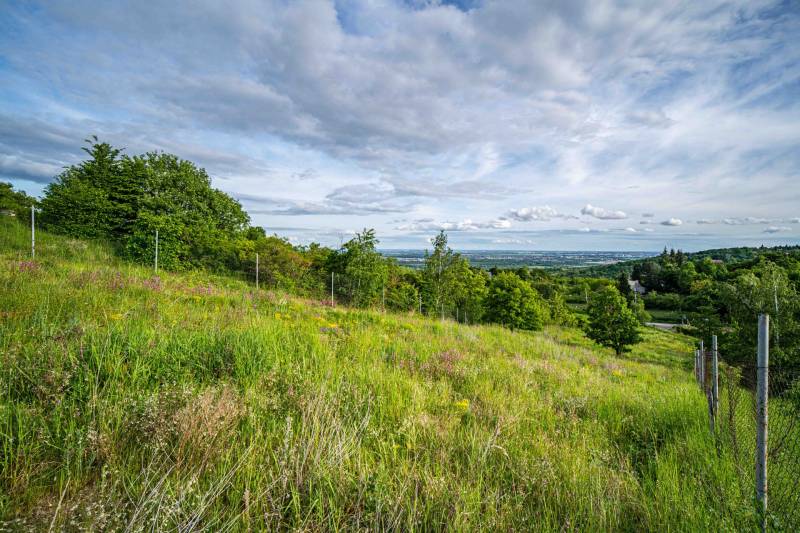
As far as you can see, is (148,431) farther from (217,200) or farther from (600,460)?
(217,200)

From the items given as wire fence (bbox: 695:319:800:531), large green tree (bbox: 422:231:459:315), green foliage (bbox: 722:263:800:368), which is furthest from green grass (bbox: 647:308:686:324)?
wire fence (bbox: 695:319:800:531)

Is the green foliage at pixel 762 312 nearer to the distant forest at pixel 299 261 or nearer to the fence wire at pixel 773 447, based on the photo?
the distant forest at pixel 299 261

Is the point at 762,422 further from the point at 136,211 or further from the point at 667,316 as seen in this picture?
the point at 667,316

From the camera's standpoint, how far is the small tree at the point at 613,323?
2873 centimetres

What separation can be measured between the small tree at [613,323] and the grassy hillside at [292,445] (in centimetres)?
2894

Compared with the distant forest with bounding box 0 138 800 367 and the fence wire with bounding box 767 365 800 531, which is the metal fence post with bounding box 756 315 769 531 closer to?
the fence wire with bounding box 767 365 800 531

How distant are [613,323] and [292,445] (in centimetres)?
3445

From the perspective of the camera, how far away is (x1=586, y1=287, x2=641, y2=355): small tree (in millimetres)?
28734

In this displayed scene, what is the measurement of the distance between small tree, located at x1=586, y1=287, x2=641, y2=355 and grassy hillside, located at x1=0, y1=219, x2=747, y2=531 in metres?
28.9

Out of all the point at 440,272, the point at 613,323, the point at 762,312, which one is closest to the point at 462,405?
the point at 440,272

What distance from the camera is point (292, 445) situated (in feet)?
7.85

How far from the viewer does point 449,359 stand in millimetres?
6031

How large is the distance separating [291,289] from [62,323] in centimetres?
1270

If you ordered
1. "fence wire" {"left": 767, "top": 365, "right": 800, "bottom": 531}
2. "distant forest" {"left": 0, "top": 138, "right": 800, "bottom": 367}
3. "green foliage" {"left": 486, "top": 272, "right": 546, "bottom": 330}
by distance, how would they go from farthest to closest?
"green foliage" {"left": 486, "top": 272, "right": 546, "bottom": 330} < "distant forest" {"left": 0, "top": 138, "right": 800, "bottom": 367} < "fence wire" {"left": 767, "top": 365, "right": 800, "bottom": 531}
